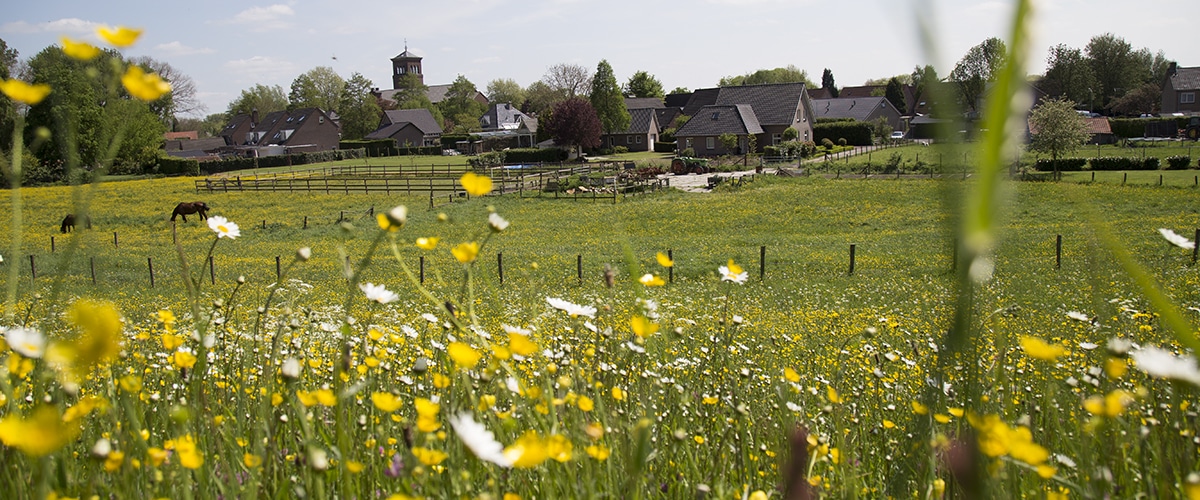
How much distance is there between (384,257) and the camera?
75.0 ft

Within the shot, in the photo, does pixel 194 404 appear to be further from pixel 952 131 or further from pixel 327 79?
pixel 327 79

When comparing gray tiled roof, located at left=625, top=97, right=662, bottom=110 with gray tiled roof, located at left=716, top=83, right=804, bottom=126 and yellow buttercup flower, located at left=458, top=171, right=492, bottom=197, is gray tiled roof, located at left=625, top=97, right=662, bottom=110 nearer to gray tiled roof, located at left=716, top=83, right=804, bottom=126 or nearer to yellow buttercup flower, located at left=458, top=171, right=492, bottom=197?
gray tiled roof, located at left=716, top=83, right=804, bottom=126

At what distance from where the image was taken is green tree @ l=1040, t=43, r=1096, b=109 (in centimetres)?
7831

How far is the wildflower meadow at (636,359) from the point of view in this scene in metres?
1.20

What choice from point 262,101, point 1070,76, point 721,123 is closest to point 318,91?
point 262,101

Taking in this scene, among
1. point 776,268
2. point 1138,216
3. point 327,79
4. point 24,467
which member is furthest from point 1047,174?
point 327,79

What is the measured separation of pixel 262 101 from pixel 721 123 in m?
84.2

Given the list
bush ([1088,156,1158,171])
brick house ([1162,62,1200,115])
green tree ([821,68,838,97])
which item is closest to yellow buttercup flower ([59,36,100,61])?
bush ([1088,156,1158,171])

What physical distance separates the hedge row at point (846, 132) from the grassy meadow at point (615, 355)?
37185mm

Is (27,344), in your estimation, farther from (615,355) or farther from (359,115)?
(359,115)

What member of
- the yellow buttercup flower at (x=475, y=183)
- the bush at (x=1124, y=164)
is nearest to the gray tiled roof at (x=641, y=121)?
the bush at (x=1124, y=164)

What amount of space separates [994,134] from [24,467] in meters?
2.23

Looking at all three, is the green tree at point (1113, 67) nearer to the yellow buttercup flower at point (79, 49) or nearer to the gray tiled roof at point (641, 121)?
the gray tiled roof at point (641, 121)

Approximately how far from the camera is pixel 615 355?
269cm
